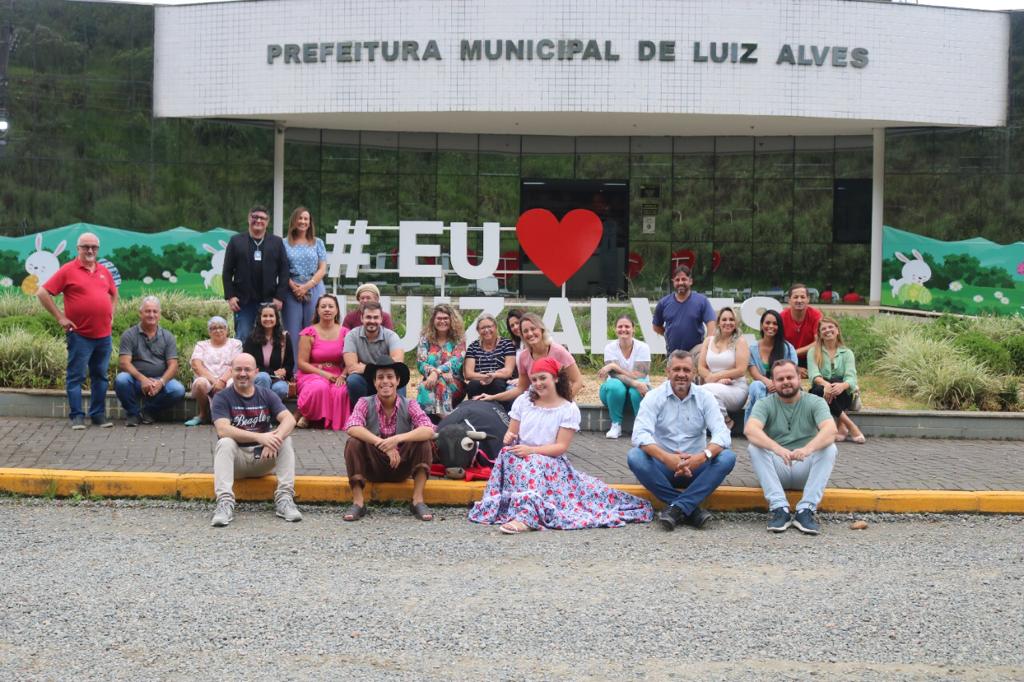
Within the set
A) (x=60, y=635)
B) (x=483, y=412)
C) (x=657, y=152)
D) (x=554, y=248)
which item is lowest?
(x=60, y=635)

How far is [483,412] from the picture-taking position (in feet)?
32.6

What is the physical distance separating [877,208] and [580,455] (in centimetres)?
1872

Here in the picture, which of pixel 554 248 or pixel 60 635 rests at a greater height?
pixel 554 248

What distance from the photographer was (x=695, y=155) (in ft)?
97.9

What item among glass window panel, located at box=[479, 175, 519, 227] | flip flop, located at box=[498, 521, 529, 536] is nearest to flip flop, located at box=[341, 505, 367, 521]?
flip flop, located at box=[498, 521, 529, 536]

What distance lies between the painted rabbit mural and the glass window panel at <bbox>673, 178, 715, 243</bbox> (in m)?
4.90

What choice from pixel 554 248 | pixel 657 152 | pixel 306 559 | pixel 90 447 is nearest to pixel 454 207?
pixel 657 152

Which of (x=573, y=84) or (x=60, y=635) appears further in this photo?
(x=573, y=84)

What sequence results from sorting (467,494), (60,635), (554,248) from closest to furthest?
(60,635), (467,494), (554,248)

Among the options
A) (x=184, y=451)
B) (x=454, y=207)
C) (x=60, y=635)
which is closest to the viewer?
(x=60, y=635)

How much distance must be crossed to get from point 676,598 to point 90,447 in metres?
6.55

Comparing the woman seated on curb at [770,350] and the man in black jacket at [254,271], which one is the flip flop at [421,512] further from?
the man in black jacket at [254,271]

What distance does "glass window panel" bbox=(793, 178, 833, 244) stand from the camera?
95.8 ft

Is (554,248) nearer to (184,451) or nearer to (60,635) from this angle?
(184,451)
